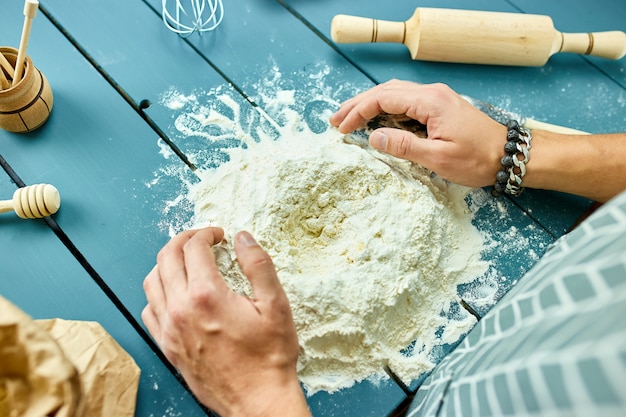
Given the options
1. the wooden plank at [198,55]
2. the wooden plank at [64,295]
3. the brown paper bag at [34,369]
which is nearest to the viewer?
the brown paper bag at [34,369]

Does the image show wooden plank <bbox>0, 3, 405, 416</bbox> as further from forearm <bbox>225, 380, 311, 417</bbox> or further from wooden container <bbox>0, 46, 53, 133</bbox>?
forearm <bbox>225, 380, 311, 417</bbox>

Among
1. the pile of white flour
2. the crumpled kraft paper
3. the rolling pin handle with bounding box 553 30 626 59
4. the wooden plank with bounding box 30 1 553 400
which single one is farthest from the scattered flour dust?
the rolling pin handle with bounding box 553 30 626 59

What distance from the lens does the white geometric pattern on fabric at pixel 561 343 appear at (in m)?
0.35

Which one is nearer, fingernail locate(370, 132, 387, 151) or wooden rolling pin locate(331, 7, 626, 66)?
fingernail locate(370, 132, 387, 151)

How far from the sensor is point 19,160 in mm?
853

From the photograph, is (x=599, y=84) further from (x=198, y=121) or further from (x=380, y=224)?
(x=198, y=121)

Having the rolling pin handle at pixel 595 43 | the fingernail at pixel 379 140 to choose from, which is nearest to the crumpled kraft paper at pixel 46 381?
the fingernail at pixel 379 140

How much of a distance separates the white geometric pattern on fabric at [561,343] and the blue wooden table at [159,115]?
27 cm

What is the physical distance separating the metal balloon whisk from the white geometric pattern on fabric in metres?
0.77

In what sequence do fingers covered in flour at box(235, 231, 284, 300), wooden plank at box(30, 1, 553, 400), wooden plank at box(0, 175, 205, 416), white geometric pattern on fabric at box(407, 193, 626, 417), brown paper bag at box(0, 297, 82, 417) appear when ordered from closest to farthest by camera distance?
white geometric pattern on fabric at box(407, 193, 626, 417) < brown paper bag at box(0, 297, 82, 417) < fingers covered in flour at box(235, 231, 284, 300) < wooden plank at box(0, 175, 205, 416) < wooden plank at box(30, 1, 553, 400)

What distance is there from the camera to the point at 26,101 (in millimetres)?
812

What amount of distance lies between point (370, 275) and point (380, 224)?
0.09 metres

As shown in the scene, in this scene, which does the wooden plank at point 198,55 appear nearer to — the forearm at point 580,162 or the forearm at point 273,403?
the forearm at point 580,162

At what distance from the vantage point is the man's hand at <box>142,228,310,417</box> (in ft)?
2.01
